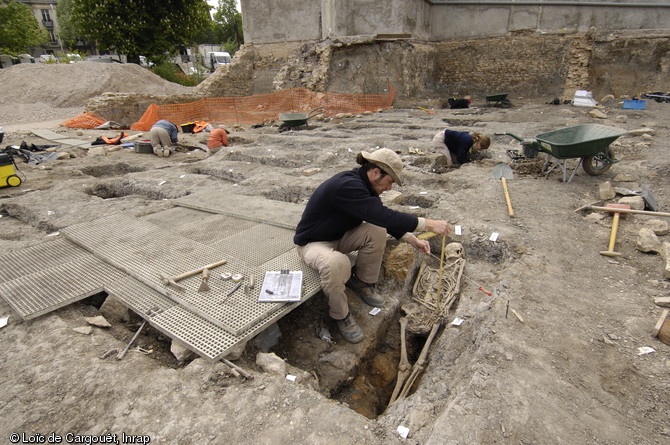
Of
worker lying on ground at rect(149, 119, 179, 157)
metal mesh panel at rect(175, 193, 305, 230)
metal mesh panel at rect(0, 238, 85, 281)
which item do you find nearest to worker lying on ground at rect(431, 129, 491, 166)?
metal mesh panel at rect(175, 193, 305, 230)

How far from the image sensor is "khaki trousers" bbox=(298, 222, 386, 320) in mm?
2982

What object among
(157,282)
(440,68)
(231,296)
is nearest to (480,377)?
(231,296)

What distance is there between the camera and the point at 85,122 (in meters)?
13.4

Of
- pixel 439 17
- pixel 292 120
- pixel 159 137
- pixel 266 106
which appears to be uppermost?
pixel 439 17

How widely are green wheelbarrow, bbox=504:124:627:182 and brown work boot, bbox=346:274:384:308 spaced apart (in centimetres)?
379

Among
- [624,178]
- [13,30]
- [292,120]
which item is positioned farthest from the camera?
[13,30]

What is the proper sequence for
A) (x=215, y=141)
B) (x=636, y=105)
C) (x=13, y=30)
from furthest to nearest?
1. (x=13, y=30)
2. (x=636, y=105)
3. (x=215, y=141)

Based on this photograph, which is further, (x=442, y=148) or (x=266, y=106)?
(x=266, y=106)

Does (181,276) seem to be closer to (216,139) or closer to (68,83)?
(216,139)

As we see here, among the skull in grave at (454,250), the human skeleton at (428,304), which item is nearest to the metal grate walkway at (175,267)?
the human skeleton at (428,304)

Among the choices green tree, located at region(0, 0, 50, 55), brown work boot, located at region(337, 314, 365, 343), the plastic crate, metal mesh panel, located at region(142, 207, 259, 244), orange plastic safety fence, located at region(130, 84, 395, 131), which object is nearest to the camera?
brown work boot, located at region(337, 314, 365, 343)

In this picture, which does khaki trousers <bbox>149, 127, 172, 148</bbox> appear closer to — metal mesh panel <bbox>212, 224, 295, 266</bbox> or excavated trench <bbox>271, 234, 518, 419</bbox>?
metal mesh panel <bbox>212, 224, 295, 266</bbox>

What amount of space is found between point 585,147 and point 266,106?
13.2 meters

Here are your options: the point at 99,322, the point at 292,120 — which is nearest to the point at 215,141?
the point at 292,120
